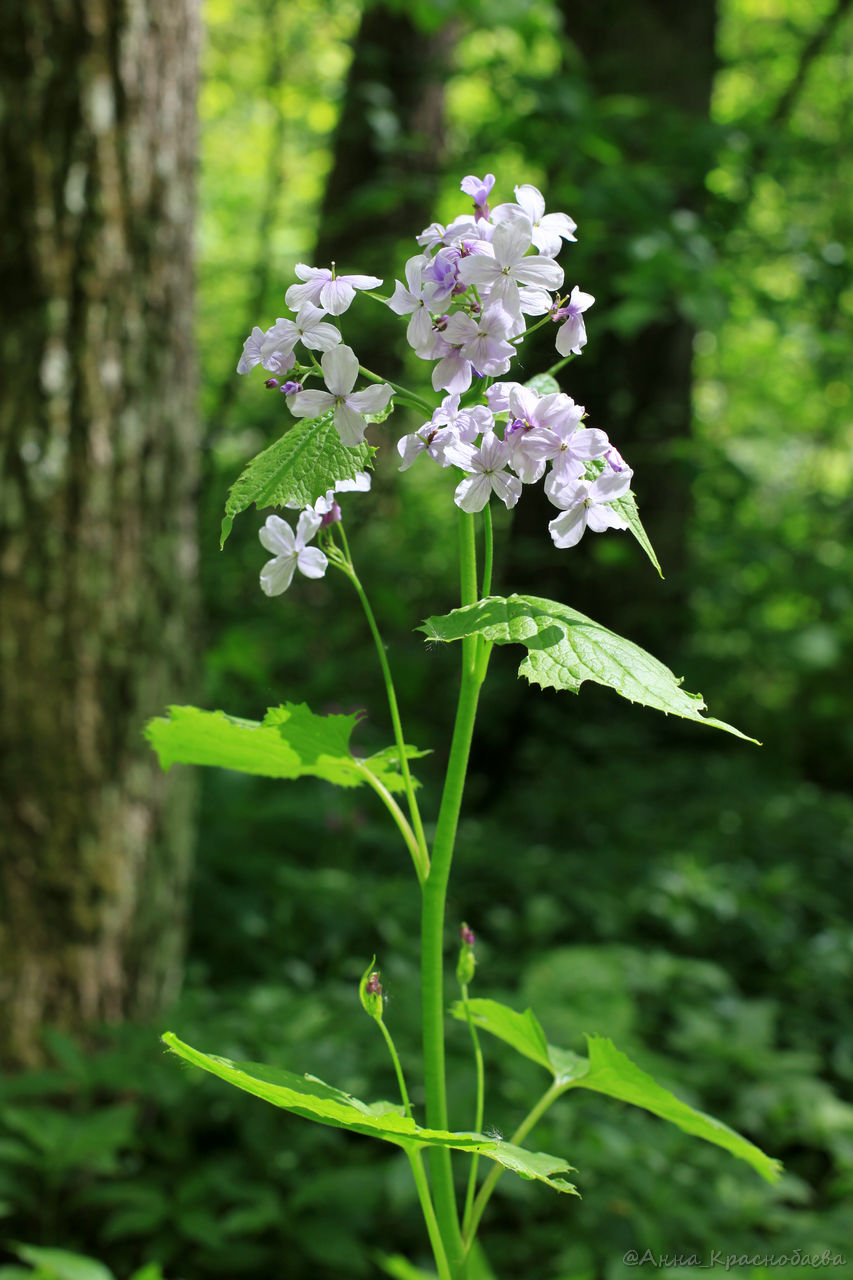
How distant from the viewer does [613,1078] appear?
895 millimetres

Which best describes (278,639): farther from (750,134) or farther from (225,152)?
(225,152)

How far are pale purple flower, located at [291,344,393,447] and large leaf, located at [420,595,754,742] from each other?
0.15m

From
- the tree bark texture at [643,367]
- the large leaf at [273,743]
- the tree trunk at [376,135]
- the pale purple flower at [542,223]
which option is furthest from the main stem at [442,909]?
the tree trunk at [376,135]

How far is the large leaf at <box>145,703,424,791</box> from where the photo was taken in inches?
32.2

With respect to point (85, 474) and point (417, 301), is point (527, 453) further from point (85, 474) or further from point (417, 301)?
point (85, 474)

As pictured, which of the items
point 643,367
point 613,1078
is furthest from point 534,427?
point 643,367

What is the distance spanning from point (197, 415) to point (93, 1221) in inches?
72.5

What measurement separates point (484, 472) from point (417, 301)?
5.3 inches

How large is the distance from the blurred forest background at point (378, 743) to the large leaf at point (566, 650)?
30 centimetres

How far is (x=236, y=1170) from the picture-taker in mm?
1979

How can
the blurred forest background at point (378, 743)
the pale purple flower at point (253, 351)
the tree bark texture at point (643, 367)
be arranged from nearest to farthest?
the pale purple flower at point (253, 351) → the blurred forest background at point (378, 743) → the tree bark texture at point (643, 367)

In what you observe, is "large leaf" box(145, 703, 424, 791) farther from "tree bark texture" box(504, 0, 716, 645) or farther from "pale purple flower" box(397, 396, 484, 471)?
"tree bark texture" box(504, 0, 716, 645)

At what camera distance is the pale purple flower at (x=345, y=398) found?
0.68 m

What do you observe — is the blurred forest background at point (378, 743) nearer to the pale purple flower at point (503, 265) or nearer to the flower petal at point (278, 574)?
the pale purple flower at point (503, 265)
